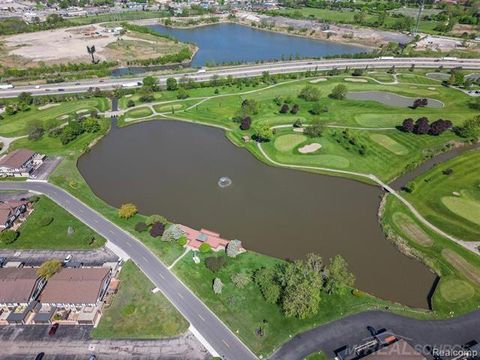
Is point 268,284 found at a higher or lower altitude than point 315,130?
lower

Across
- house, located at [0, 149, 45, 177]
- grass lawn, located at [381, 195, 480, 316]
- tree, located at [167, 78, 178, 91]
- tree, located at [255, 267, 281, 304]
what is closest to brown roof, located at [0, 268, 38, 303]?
house, located at [0, 149, 45, 177]

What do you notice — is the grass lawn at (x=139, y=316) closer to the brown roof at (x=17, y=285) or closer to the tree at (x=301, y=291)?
the brown roof at (x=17, y=285)

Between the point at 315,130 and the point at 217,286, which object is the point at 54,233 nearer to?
the point at 217,286

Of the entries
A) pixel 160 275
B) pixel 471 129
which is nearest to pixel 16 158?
pixel 160 275

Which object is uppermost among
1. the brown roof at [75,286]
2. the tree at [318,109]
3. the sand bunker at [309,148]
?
the tree at [318,109]

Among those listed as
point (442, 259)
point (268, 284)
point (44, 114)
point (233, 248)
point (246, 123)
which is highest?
point (246, 123)

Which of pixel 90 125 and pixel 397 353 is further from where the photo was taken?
pixel 90 125

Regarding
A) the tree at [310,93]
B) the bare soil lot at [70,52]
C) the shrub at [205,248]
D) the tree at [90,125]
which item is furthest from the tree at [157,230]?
the bare soil lot at [70,52]
